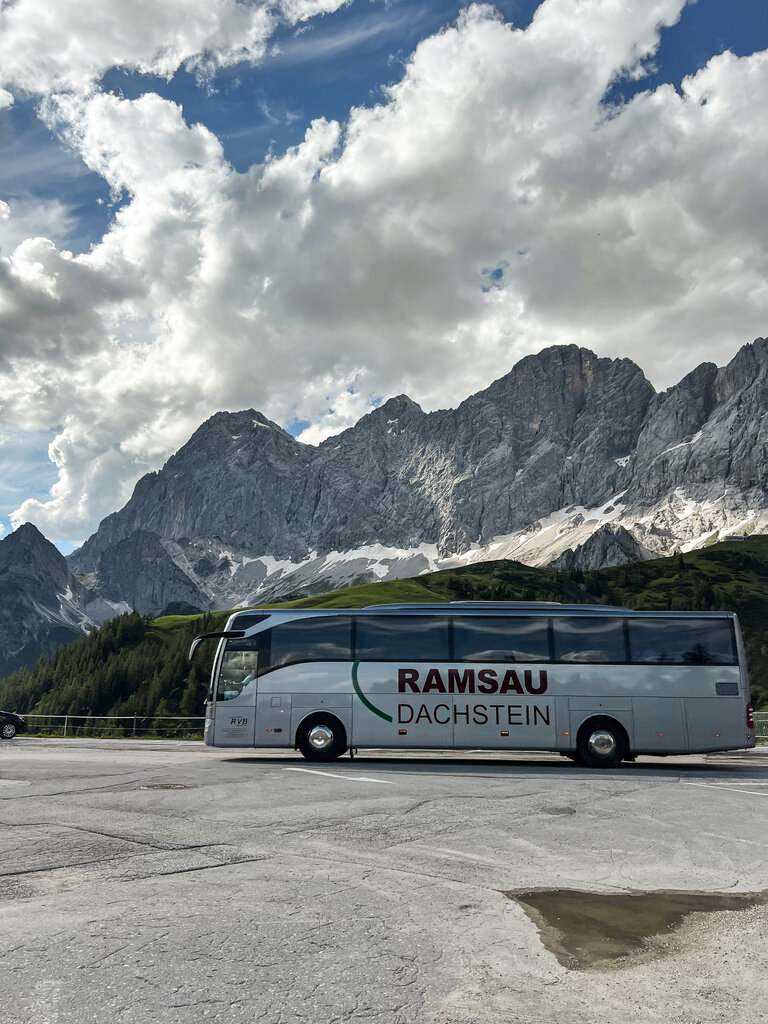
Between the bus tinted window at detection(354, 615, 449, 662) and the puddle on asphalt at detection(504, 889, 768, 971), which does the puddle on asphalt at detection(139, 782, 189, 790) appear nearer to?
the bus tinted window at detection(354, 615, 449, 662)

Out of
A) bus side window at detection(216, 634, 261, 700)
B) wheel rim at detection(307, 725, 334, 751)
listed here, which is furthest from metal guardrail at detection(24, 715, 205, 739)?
wheel rim at detection(307, 725, 334, 751)

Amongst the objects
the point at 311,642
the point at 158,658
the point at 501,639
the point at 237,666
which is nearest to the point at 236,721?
the point at 237,666

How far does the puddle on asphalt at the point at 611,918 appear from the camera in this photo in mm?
5824

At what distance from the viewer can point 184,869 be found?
26.8 ft

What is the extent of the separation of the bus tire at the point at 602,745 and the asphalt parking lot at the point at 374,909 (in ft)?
29.9

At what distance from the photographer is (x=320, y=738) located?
2362cm

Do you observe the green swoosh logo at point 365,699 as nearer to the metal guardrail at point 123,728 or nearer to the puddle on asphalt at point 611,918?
the puddle on asphalt at point 611,918

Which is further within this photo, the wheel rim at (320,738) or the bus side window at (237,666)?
the bus side window at (237,666)

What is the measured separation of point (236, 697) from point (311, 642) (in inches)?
117

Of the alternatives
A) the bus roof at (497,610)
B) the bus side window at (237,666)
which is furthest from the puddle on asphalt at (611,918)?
the bus side window at (237,666)

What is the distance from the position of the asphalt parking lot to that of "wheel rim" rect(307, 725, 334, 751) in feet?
31.1

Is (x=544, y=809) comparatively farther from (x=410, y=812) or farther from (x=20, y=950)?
(x=20, y=950)

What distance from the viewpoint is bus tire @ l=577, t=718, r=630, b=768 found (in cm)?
2327

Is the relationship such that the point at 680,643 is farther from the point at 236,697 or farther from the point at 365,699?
the point at 236,697
